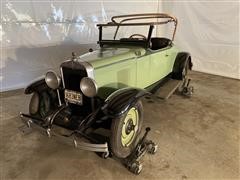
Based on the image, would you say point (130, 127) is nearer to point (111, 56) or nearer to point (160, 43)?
point (111, 56)

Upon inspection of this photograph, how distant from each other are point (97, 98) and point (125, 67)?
0.60 metres

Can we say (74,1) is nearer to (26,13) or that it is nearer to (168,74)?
(26,13)

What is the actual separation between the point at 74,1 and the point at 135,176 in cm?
415

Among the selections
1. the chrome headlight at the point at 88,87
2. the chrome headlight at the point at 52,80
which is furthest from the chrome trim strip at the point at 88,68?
the chrome headlight at the point at 52,80

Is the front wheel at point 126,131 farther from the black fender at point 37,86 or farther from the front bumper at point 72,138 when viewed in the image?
the black fender at point 37,86

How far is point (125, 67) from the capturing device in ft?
8.46

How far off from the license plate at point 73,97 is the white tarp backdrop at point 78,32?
265 cm

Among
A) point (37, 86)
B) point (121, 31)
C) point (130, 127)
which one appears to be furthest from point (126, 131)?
point (121, 31)

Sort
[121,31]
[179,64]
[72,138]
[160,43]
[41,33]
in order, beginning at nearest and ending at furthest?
[72,138] < [160,43] < [179,64] < [41,33] < [121,31]

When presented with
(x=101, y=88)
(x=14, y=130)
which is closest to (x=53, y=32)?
(x=14, y=130)

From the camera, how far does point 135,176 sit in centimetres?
200

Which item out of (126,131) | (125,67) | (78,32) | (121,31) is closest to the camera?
(126,131)

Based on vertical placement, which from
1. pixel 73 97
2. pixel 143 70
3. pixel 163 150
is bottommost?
pixel 163 150

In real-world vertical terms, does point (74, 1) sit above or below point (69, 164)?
above
